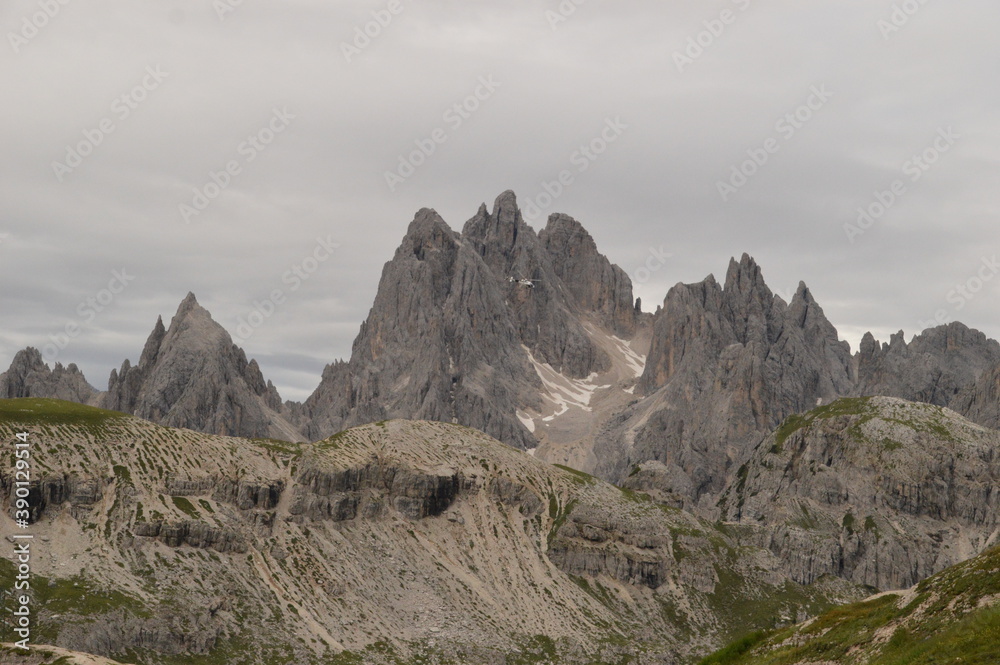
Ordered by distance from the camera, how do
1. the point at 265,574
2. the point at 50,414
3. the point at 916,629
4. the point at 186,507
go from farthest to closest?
1. the point at 50,414
2. the point at 186,507
3. the point at 265,574
4. the point at 916,629

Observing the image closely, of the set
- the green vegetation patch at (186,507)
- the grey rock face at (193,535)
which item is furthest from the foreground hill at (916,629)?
the green vegetation patch at (186,507)

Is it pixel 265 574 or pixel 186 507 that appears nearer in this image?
pixel 265 574

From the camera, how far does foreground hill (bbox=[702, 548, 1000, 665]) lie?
45.6m

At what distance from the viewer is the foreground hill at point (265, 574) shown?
14500 centimetres

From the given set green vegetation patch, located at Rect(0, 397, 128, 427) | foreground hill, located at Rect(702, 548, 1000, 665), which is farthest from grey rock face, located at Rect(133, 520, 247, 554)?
foreground hill, located at Rect(702, 548, 1000, 665)

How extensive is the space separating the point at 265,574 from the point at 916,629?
447 ft

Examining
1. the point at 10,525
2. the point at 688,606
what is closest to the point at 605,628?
the point at 688,606

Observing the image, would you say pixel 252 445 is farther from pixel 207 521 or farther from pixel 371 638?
pixel 371 638

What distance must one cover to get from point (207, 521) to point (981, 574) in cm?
14276

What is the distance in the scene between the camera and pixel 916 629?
50406mm

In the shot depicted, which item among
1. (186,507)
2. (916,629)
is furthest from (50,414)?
(916,629)

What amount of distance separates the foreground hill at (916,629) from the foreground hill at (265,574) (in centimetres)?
10266

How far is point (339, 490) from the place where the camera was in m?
195

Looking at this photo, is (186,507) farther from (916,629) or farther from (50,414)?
(916,629)
